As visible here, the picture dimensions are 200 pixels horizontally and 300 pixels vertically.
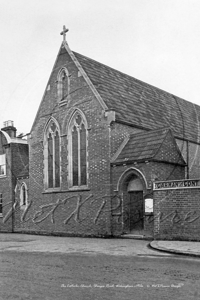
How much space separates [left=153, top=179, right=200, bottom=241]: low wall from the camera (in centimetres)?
1742

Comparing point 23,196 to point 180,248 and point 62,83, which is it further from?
point 180,248

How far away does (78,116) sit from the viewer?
79.4ft

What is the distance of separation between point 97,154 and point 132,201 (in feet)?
11.2

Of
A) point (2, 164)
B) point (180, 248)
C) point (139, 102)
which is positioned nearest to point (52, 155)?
point (139, 102)

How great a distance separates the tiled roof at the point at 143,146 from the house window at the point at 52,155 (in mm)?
5499

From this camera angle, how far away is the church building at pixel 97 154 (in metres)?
21.0

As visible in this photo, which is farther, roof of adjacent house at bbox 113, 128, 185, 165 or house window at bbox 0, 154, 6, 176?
house window at bbox 0, 154, 6, 176

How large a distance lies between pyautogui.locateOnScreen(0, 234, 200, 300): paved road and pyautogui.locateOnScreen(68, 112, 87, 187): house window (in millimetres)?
10103

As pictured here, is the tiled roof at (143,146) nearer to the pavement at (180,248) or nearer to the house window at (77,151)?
the house window at (77,151)

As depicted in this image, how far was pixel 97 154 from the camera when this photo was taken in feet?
74.1
